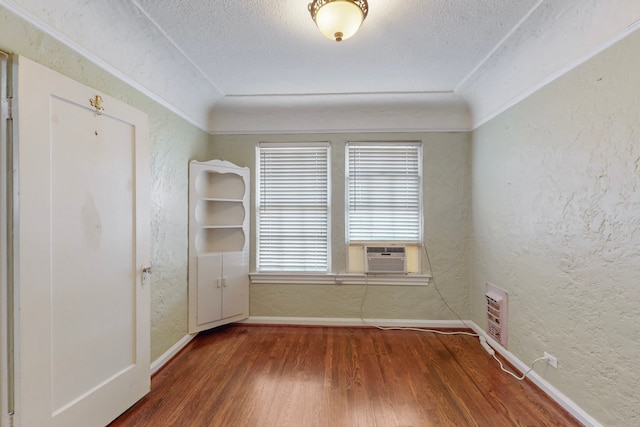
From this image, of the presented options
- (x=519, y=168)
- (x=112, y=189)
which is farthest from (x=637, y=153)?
(x=112, y=189)

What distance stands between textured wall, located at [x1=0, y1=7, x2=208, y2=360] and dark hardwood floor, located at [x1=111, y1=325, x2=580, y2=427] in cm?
40

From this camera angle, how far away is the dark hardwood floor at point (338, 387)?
174 centimetres

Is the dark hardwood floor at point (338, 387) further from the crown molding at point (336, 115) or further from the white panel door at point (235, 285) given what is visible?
the crown molding at point (336, 115)

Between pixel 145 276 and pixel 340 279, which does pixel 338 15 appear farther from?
pixel 340 279

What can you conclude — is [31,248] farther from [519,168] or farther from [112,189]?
[519,168]

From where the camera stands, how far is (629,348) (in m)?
1.43

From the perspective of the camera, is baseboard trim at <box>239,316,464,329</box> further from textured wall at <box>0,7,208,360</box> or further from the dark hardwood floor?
textured wall at <box>0,7,208,360</box>

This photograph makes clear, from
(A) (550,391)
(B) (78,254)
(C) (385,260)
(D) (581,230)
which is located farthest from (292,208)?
(A) (550,391)

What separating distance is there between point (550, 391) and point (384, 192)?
217 centimetres

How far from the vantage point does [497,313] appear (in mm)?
2514

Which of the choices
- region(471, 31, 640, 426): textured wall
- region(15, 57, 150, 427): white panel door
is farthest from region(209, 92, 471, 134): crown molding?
region(15, 57, 150, 427): white panel door

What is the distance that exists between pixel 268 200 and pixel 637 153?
2.94m

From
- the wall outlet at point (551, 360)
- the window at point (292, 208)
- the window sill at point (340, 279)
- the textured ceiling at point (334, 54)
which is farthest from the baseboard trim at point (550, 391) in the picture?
the textured ceiling at point (334, 54)

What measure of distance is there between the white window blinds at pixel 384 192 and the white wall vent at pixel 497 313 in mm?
907
